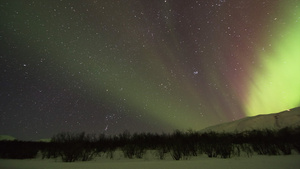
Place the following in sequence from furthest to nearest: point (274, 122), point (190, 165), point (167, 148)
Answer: point (274, 122) < point (167, 148) < point (190, 165)

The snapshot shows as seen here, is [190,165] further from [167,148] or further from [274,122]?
[274,122]

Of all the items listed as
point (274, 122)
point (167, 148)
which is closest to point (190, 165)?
point (167, 148)

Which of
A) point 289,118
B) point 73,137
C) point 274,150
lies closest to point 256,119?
point 289,118

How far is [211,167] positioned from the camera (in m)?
4.28

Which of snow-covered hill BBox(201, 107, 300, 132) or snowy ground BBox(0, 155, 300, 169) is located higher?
snow-covered hill BBox(201, 107, 300, 132)

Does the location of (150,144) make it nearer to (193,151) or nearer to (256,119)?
(193,151)

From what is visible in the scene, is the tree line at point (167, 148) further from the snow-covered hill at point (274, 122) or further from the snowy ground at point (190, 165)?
the snow-covered hill at point (274, 122)

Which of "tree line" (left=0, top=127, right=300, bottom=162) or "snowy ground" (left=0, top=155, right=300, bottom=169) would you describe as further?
"tree line" (left=0, top=127, right=300, bottom=162)

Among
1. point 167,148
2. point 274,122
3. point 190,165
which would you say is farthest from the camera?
point 274,122

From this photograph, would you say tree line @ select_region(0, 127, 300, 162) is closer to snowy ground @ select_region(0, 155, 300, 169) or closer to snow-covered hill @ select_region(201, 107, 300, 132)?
snowy ground @ select_region(0, 155, 300, 169)

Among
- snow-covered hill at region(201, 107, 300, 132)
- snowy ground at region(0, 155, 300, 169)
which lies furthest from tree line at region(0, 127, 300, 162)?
snow-covered hill at region(201, 107, 300, 132)

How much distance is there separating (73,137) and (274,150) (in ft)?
31.4

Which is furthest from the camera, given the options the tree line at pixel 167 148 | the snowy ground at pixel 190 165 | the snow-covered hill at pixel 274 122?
the snow-covered hill at pixel 274 122

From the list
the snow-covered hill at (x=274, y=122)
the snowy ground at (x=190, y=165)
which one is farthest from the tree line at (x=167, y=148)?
the snow-covered hill at (x=274, y=122)
